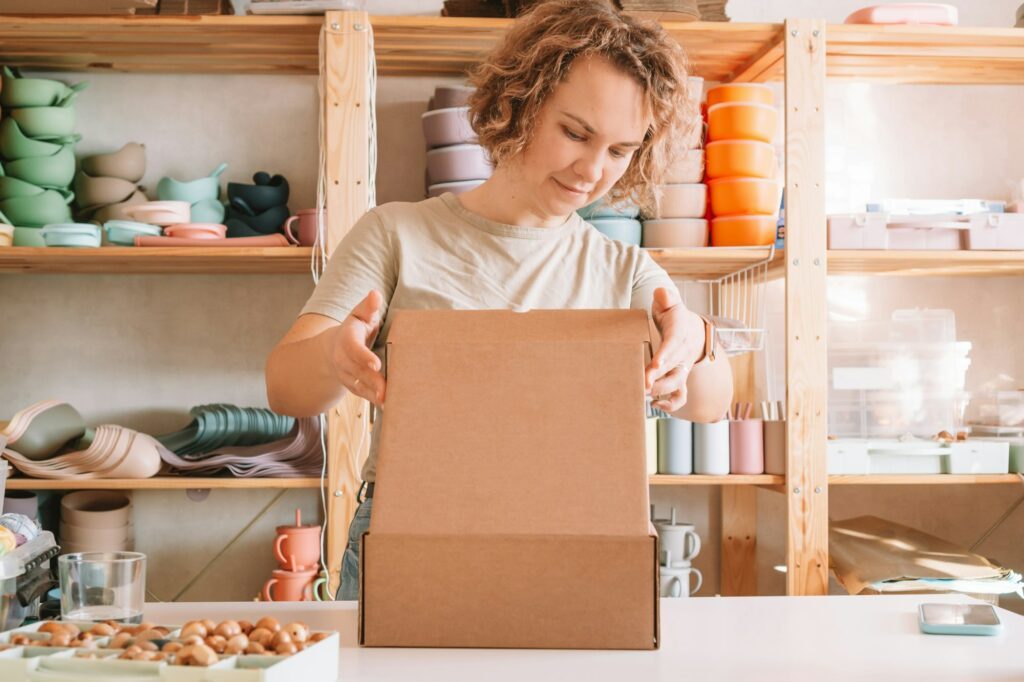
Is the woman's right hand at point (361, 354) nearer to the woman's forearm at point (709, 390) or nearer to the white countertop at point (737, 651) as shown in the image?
the white countertop at point (737, 651)

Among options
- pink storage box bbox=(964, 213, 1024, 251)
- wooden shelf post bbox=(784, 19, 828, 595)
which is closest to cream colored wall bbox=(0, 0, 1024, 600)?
wooden shelf post bbox=(784, 19, 828, 595)

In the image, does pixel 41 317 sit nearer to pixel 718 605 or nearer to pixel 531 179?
pixel 531 179

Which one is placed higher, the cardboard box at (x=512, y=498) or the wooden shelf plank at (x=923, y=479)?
the cardboard box at (x=512, y=498)

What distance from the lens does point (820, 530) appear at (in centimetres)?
207

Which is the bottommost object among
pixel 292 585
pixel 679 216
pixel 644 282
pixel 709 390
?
pixel 292 585

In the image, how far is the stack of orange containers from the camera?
212cm

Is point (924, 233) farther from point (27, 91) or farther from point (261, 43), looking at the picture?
point (27, 91)

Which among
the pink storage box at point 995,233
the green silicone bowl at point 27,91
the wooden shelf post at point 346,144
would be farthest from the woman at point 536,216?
the green silicone bowl at point 27,91

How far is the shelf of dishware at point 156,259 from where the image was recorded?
2033 mm

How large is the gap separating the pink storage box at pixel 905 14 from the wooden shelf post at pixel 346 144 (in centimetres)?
103

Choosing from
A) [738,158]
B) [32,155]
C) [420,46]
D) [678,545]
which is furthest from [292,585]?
[738,158]

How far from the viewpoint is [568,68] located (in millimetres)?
1188

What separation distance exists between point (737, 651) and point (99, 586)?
0.51m

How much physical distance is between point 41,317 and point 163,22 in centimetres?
77
